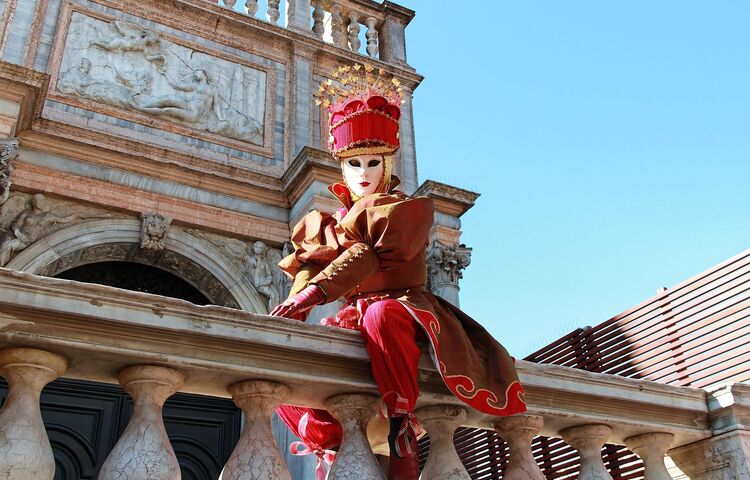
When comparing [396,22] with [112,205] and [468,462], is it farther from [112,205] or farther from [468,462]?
[468,462]

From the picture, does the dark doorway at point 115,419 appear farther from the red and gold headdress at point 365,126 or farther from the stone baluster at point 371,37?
the stone baluster at point 371,37

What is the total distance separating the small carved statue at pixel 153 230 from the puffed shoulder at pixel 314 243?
464cm

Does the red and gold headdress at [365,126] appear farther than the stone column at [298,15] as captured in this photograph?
No

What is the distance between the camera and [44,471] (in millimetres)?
1869

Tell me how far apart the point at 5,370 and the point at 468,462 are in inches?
217

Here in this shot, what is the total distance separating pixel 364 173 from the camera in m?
3.42

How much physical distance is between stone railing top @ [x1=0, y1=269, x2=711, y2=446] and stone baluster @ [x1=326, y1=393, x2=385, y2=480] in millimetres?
Answer: 34

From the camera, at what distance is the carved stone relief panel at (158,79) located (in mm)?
8375

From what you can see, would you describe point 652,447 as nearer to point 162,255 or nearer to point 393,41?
point 162,255

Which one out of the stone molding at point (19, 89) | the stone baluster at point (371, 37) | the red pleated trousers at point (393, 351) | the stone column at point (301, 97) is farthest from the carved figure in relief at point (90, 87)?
the red pleated trousers at point (393, 351)

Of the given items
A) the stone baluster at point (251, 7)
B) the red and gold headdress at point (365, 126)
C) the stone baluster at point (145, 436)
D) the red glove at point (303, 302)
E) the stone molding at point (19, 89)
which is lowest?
the stone baluster at point (145, 436)

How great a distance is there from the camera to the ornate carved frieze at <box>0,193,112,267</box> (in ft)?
22.6

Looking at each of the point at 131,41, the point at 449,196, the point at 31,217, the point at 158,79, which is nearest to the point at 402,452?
the point at 31,217

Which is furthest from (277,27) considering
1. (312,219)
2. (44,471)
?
(44,471)
